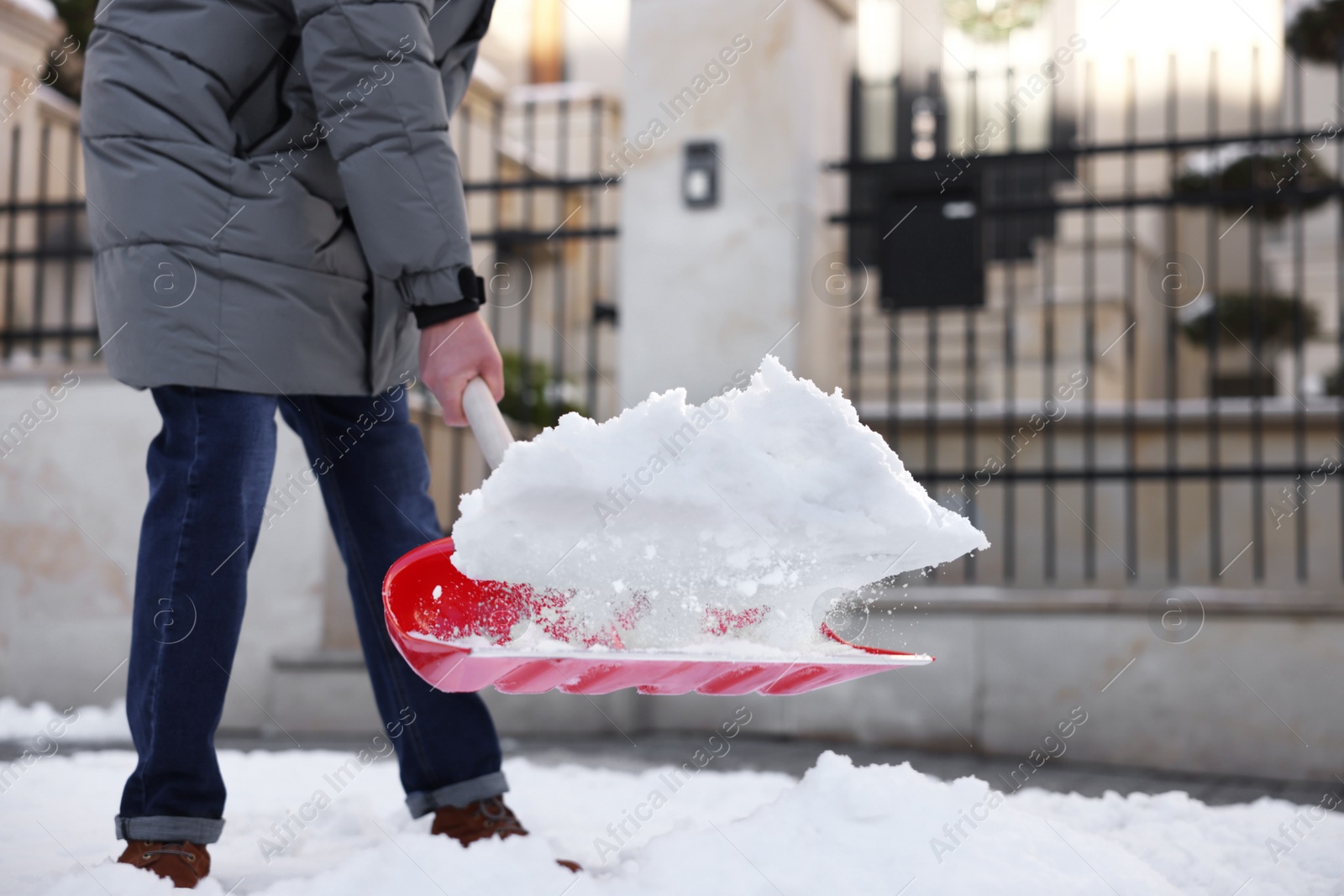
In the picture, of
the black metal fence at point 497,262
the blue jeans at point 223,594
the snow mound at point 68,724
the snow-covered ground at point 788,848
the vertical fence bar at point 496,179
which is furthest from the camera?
the vertical fence bar at point 496,179

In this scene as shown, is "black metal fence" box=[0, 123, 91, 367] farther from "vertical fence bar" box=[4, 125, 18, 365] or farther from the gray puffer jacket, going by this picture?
the gray puffer jacket

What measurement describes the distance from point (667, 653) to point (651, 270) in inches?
125

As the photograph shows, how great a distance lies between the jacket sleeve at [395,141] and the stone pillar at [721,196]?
8.30 feet

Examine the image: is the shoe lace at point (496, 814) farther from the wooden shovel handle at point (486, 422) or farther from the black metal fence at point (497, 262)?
the black metal fence at point (497, 262)

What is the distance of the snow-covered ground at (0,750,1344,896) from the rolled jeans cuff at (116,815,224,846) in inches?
2.4

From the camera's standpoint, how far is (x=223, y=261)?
2.05 metres

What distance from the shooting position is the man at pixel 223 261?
198 centimetres

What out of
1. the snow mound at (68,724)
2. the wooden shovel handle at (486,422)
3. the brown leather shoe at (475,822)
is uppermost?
the wooden shovel handle at (486,422)

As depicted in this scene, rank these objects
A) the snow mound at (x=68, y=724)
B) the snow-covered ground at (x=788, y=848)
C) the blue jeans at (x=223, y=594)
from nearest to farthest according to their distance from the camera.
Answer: the snow-covered ground at (x=788, y=848) < the blue jeans at (x=223, y=594) < the snow mound at (x=68, y=724)

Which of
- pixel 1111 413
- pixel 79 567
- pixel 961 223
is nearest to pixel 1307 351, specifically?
pixel 1111 413

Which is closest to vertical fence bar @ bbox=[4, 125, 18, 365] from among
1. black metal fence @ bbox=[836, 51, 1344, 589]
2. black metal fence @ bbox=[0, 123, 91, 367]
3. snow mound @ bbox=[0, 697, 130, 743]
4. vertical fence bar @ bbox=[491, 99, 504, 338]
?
black metal fence @ bbox=[0, 123, 91, 367]

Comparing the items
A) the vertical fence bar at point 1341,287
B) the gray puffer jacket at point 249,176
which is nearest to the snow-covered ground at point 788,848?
the gray puffer jacket at point 249,176

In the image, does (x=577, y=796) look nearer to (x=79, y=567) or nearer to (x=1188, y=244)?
(x=79, y=567)

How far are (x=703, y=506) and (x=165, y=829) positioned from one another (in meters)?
1.01
